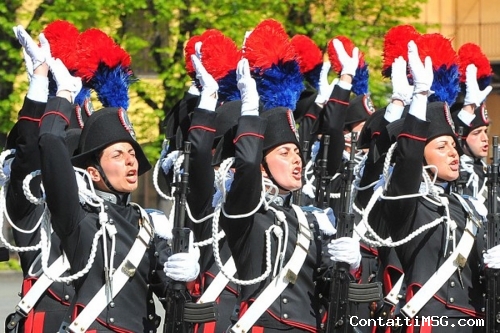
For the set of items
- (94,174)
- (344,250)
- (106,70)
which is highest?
(106,70)

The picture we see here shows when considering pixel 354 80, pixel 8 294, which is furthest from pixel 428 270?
pixel 8 294

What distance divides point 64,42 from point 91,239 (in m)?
1.71

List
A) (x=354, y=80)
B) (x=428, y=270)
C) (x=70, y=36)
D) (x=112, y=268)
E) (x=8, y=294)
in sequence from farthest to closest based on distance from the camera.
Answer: (x=8, y=294), (x=354, y=80), (x=70, y=36), (x=428, y=270), (x=112, y=268)

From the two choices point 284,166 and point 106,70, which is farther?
point 106,70

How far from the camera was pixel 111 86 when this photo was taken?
7.44 m

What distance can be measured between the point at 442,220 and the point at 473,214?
250 millimetres

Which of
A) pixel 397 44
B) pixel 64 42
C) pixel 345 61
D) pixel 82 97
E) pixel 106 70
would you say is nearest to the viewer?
pixel 106 70

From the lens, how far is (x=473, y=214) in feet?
25.0

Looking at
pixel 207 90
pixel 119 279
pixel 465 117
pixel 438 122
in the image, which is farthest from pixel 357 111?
pixel 119 279

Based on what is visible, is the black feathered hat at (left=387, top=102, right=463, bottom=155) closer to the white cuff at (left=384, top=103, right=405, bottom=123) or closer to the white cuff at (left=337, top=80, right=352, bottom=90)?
the white cuff at (left=384, top=103, right=405, bottom=123)

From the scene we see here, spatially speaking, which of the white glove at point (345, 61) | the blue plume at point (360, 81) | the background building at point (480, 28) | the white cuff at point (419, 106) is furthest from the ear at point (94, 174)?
the background building at point (480, 28)

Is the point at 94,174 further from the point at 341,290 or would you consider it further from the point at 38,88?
the point at 341,290

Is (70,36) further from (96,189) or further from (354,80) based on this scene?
(354,80)

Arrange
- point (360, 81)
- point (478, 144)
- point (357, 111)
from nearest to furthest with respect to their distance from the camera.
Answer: point (478, 144) < point (357, 111) < point (360, 81)
